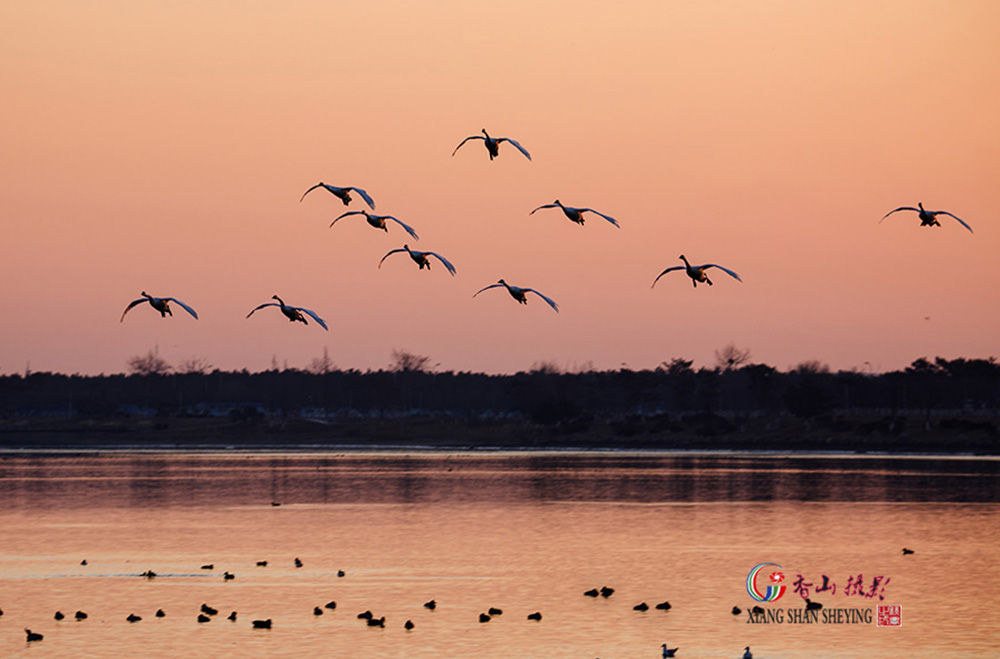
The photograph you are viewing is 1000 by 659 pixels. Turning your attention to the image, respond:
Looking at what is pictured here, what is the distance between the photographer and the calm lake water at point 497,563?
130 feet

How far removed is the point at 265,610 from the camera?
145 ft

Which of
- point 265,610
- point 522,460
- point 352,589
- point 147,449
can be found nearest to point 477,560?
point 352,589

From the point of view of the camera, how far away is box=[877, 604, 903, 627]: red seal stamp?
43.0 m

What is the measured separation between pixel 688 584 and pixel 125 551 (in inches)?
1072

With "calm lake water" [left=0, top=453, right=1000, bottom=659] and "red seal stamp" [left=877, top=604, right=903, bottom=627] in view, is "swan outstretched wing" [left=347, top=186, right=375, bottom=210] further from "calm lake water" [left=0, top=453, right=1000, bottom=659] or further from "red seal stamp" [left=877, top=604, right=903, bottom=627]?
"red seal stamp" [left=877, top=604, right=903, bottom=627]

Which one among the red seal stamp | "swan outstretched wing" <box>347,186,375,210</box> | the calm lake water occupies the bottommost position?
the red seal stamp

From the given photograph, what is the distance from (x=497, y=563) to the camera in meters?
57.5

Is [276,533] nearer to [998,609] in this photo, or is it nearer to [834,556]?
[834,556]

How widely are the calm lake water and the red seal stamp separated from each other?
31cm

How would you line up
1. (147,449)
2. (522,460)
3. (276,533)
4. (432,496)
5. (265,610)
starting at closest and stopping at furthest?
(265,610) → (276,533) → (432,496) → (522,460) → (147,449)

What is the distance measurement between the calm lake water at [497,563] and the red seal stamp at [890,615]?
0.31m

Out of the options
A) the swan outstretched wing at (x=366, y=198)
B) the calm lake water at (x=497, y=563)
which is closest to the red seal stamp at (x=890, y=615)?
the calm lake water at (x=497, y=563)

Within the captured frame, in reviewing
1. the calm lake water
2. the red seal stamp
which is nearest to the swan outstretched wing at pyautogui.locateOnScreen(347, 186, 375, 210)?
the calm lake water

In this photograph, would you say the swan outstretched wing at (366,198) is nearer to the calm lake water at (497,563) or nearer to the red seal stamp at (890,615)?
the calm lake water at (497,563)
